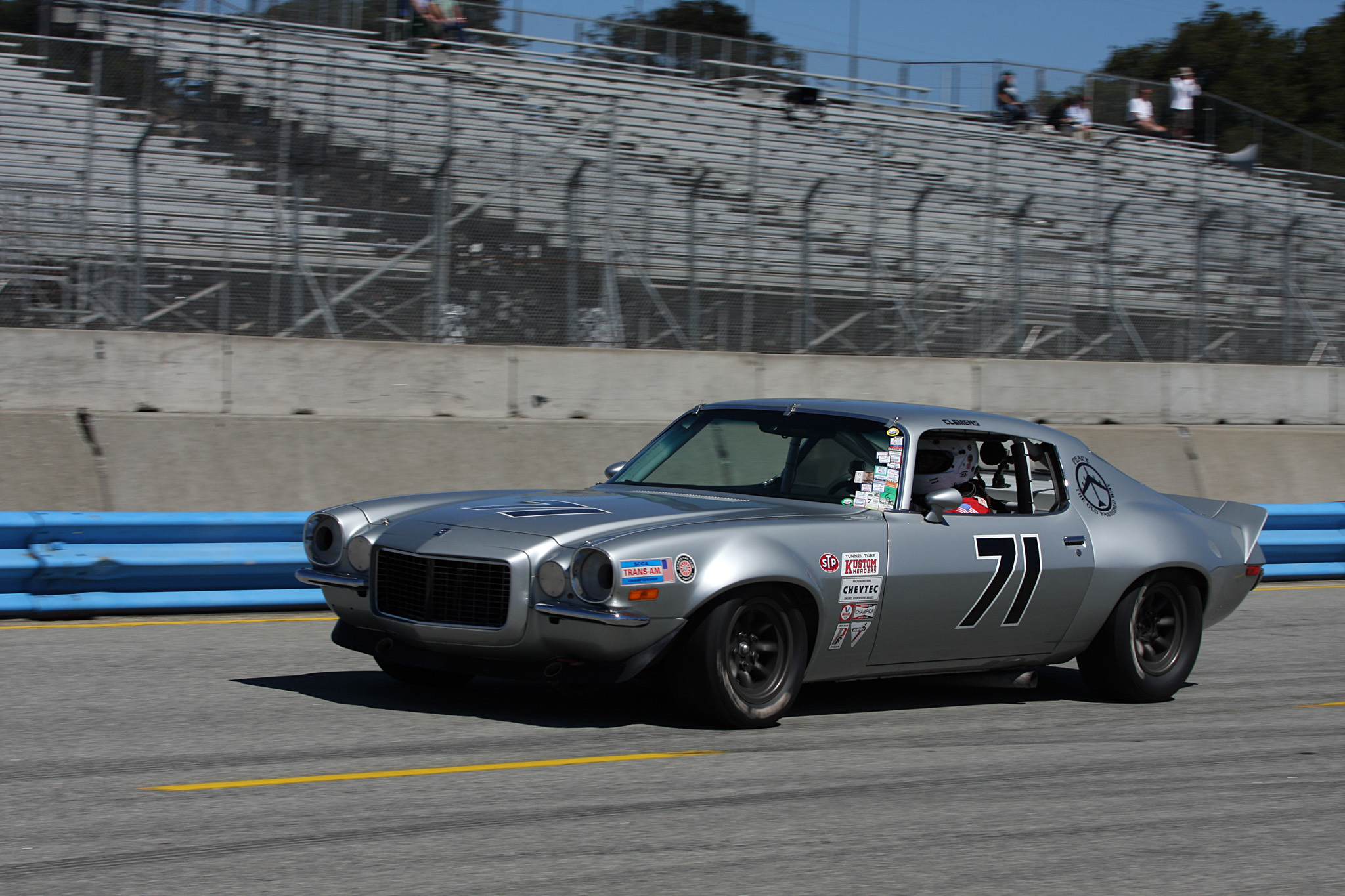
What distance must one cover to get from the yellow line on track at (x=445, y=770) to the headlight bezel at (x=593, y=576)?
61 centimetres

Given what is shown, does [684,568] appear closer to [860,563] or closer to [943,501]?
[860,563]

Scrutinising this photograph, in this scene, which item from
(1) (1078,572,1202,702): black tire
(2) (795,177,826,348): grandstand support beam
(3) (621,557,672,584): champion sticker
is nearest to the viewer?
(3) (621,557,672,584): champion sticker

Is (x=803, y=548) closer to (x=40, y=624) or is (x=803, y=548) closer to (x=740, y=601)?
(x=740, y=601)

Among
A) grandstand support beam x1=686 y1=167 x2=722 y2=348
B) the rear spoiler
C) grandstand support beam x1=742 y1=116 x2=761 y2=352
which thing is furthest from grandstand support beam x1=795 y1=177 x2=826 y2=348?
the rear spoiler

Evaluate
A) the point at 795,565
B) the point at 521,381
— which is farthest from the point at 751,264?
the point at 795,565

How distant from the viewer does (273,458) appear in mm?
11539

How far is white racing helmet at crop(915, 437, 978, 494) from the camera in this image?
6781 mm

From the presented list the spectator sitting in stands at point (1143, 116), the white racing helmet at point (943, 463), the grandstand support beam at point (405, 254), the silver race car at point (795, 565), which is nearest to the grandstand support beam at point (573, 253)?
the grandstand support beam at point (405, 254)

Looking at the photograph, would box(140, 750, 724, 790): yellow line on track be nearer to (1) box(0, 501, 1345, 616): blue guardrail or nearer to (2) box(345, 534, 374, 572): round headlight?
(2) box(345, 534, 374, 572): round headlight

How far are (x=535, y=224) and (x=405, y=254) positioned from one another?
60.4 inches

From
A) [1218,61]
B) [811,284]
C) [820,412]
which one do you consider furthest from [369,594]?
[1218,61]

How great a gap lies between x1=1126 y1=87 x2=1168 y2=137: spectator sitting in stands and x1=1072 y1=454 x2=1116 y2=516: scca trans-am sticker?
2335 centimetres

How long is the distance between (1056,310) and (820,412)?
12095mm

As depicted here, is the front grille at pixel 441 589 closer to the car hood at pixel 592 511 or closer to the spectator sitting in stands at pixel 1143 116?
the car hood at pixel 592 511
